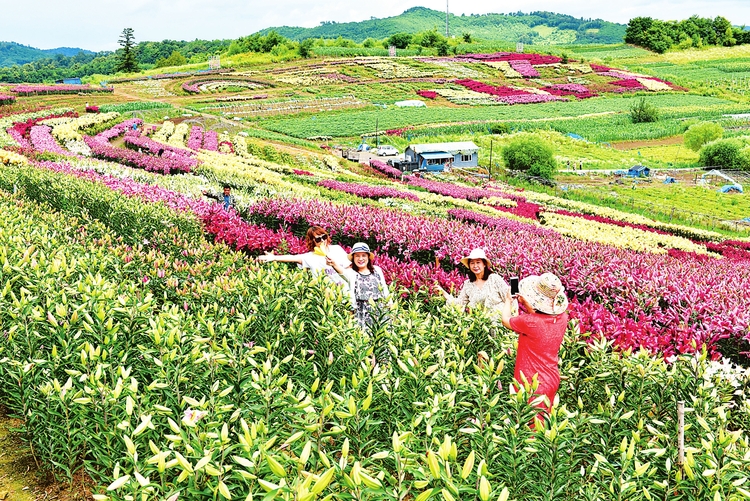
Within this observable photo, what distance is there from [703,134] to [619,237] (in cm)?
4467

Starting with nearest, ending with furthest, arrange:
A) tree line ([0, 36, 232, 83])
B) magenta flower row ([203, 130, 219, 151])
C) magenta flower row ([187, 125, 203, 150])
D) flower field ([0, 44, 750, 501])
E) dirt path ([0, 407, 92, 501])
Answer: flower field ([0, 44, 750, 501]) < dirt path ([0, 407, 92, 501]) < magenta flower row ([187, 125, 203, 150]) < magenta flower row ([203, 130, 219, 151]) < tree line ([0, 36, 232, 83])

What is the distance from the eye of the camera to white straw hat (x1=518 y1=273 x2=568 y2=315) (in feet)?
13.3

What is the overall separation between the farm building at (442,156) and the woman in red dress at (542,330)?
41538 millimetres

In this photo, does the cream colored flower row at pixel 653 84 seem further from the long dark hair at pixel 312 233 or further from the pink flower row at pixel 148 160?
the long dark hair at pixel 312 233

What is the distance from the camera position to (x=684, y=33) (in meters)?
116

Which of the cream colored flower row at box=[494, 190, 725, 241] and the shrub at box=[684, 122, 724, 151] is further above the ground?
the shrub at box=[684, 122, 724, 151]

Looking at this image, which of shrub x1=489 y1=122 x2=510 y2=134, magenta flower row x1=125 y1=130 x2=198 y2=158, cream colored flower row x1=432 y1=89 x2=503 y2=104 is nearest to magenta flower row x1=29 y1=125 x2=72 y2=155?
magenta flower row x1=125 y1=130 x2=198 y2=158

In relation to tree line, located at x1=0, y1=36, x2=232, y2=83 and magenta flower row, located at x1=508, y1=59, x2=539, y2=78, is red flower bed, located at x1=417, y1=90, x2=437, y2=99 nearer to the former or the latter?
magenta flower row, located at x1=508, y1=59, x2=539, y2=78

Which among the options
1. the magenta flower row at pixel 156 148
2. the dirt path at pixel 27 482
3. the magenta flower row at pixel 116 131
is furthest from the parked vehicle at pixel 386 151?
the dirt path at pixel 27 482

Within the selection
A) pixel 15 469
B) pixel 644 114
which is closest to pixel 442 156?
pixel 644 114

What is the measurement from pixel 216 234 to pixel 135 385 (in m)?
6.07

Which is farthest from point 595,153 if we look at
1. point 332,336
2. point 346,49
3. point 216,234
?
point 346,49

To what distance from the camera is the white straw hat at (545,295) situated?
405cm

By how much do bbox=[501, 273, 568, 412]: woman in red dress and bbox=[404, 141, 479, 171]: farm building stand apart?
41.5 meters
